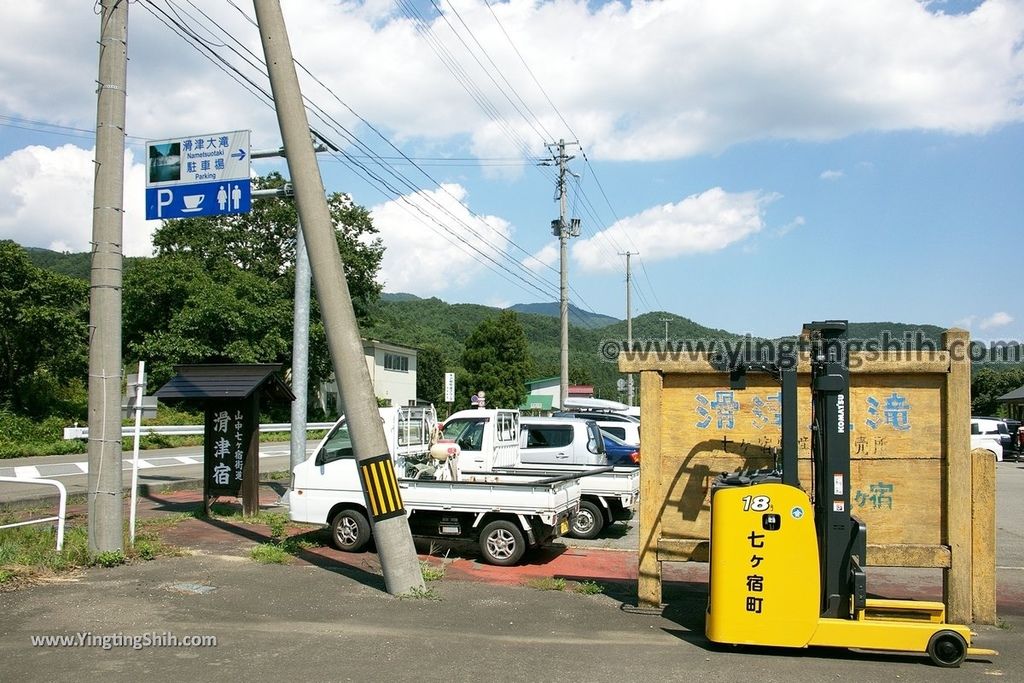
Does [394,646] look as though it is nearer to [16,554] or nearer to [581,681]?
[581,681]

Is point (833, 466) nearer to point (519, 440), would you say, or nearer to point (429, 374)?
point (519, 440)

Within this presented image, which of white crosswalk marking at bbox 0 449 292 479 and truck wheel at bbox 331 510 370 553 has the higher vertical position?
truck wheel at bbox 331 510 370 553

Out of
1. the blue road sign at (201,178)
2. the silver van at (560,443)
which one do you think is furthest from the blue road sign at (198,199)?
the silver van at (560,443)

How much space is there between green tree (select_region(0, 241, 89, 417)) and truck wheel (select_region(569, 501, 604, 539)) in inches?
1099

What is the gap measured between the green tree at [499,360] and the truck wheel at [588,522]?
39241 millimetres

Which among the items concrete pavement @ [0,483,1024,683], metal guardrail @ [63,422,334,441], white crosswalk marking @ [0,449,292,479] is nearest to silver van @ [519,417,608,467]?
concrete pavement @ [0,483,1024,683]

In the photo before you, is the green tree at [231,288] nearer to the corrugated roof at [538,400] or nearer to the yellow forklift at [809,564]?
the corrugated roof at [538,400]

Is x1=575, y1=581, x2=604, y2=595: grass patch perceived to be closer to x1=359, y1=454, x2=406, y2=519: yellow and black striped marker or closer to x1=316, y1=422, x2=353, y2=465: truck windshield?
x1=359, y1=454, x2=406, y2=519: yellow and black striped marker

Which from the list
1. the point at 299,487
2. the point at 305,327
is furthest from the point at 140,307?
the point at 299,487

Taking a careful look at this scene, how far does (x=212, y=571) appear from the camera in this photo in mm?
9484

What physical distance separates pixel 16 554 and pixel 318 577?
3.43 metres

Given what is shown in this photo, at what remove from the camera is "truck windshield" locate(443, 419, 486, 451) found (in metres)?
13.1

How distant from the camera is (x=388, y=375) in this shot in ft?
206

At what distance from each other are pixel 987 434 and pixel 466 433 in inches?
1308
